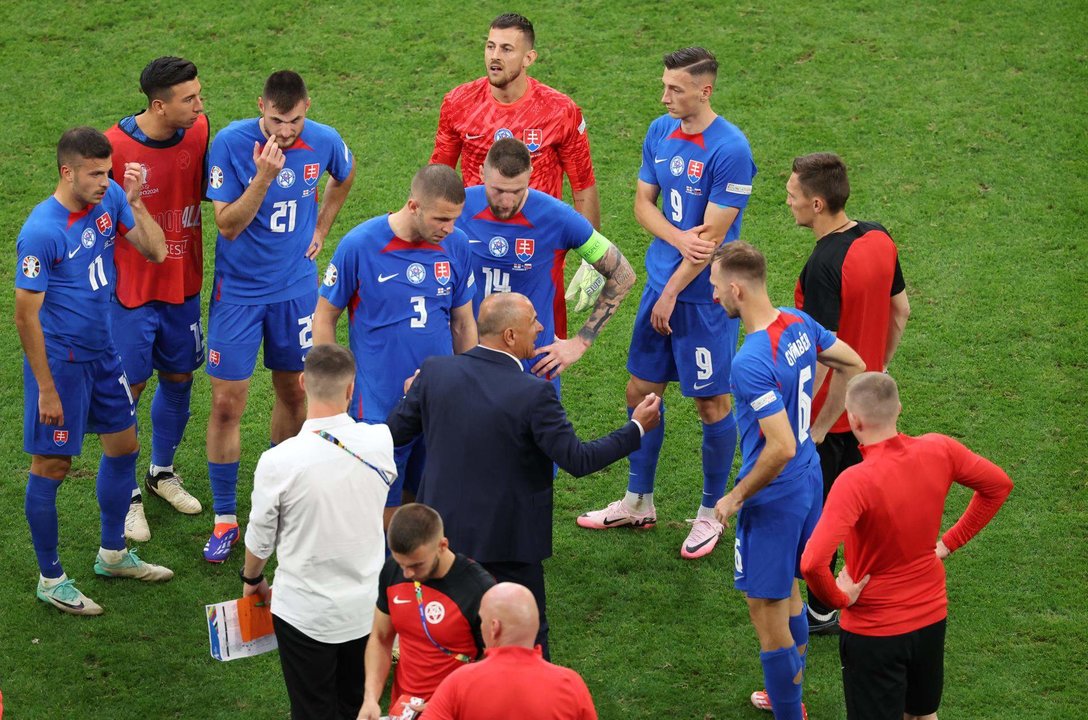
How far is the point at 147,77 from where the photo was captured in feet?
21.4

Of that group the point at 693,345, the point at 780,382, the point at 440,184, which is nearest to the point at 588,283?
the point at 693,345

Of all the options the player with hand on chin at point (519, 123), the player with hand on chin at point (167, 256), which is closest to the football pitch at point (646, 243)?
the player with hand on chin at point (167, 256)

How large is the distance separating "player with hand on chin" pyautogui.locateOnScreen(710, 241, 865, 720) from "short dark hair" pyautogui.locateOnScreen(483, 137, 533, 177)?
1113 millimetres

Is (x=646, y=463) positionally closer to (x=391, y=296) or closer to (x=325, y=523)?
(x=391, y=296)

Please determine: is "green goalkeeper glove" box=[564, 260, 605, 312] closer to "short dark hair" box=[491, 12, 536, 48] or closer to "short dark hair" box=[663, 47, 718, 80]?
"short dark hair" box=[663, 47, 718, 80]

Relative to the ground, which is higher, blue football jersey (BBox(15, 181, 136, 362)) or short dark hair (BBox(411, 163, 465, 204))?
short dark hair (BBox(411, 163, 465, 204))

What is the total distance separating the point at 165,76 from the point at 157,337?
54.7 inches

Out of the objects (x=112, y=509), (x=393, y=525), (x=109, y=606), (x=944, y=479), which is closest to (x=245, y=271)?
(x=112, y=509)

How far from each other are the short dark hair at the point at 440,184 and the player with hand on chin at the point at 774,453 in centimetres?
115

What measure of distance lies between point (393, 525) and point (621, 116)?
686 cm

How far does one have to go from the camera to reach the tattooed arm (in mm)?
6250

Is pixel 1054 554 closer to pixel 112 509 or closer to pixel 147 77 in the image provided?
pixel 112 509

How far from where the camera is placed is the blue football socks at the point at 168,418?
7.17 metres

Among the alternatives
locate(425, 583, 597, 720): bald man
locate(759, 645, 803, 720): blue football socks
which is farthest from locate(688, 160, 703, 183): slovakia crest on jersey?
locate(425, 583, 597, 720): bald man
